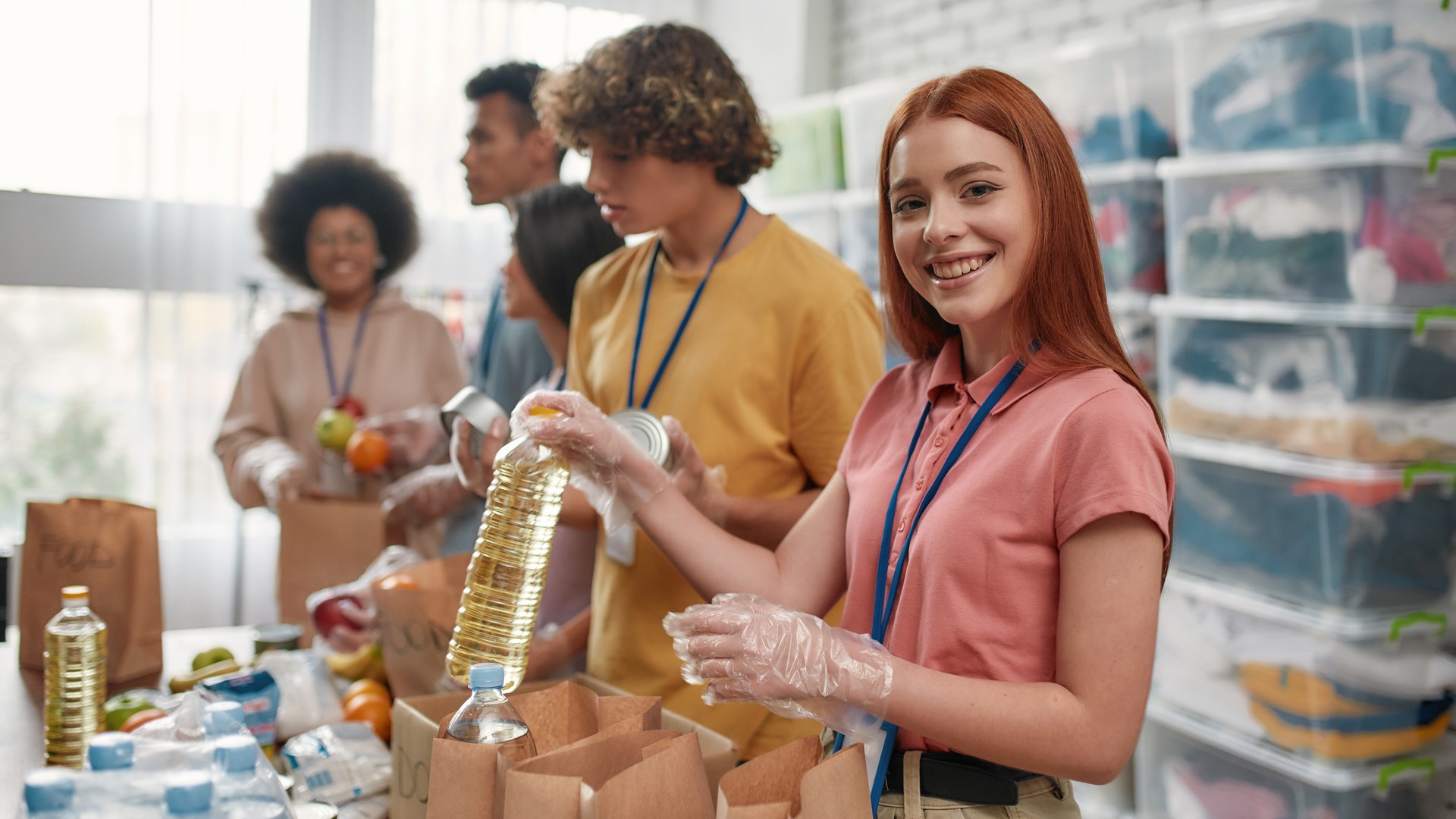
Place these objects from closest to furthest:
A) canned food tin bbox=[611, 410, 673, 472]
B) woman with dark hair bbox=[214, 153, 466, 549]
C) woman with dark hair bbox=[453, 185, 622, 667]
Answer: canned food tin bbox=[611, 410, 673, 472] → woman with dark hair bbox=[453, 185, 622, 667] → woman with dark hair bbox=[214, 153, 466, 549]

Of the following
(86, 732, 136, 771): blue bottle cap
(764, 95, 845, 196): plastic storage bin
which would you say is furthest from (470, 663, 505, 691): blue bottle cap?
(764, 95, 845, 196): plastic storage bin

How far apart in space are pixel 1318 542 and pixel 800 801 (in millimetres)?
2110

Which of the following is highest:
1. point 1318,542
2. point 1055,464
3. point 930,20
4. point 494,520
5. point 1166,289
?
point 930,20

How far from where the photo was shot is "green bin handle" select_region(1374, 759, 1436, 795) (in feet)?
8.45

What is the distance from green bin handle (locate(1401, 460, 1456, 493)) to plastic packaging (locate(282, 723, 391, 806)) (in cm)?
225

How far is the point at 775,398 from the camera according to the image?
1.70 meters

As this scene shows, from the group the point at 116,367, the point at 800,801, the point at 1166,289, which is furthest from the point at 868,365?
the point at 116,367

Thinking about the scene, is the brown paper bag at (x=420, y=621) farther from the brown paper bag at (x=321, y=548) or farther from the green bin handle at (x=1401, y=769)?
→ the green bin handle at (x=1401, y=769)

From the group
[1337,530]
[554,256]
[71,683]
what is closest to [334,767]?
[71,683]

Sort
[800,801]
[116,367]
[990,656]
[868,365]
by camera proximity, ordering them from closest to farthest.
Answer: [800,801], [990,656], [868,365], [116,367]

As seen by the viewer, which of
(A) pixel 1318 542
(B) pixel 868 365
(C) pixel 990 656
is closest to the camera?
(C) pixel 990 656

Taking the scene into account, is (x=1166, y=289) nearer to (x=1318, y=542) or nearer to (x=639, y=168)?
(x=1318, y=542)

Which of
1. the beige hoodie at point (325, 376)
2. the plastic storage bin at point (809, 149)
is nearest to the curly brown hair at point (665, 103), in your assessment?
the beige hoodie at point (325, 376)

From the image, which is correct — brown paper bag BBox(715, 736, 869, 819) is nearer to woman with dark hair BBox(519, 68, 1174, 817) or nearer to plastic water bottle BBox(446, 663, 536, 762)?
woman with dark hair BBox(519, 68, 1174, 817)
